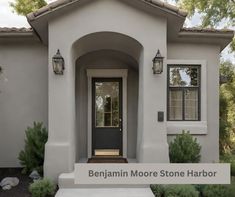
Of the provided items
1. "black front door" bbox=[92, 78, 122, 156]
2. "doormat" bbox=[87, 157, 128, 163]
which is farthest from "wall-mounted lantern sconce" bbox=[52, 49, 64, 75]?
"doormat" bbox=[87, 157, 128, 163]

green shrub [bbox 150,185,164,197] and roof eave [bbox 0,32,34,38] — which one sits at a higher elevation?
roof eave [bbox 0,32,34,38]

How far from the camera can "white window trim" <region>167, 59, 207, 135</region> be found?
1003 cm

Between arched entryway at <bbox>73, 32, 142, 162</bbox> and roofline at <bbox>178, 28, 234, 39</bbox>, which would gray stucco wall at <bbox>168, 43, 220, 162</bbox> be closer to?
roofline at <bbox>178, 28, 234, 39</bbox>

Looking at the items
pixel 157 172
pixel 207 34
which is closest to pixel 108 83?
pixel 207 34

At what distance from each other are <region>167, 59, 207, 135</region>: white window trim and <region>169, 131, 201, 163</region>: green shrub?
48 centimetres

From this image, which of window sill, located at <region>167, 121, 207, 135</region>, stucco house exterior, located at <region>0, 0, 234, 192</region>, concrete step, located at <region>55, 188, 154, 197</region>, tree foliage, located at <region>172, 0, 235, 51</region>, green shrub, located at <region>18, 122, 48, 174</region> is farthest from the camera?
tree foliage, located at <region>172, 0, 235, 51</region>

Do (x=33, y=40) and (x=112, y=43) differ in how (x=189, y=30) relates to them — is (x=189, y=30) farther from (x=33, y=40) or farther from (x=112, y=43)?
(x=33, y=40)

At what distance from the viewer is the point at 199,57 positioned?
33.7 ft

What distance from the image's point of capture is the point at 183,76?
10281mm

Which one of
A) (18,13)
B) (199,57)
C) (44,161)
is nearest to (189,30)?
(199,57)

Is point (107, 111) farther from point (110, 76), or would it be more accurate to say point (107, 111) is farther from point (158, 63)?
point (158, 63)

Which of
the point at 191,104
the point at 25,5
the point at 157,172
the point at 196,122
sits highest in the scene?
the point at 25,5

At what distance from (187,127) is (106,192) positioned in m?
3.66

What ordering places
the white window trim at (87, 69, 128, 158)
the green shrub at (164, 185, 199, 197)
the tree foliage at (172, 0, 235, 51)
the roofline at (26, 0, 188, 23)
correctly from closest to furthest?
the green shrub at (164, 185, 199, 197) → the roofline at (26, 0, 188, 23) → the white window trim at (87, 69, 128, 158) → the tree foliage at (172, 0, 235, 51)
